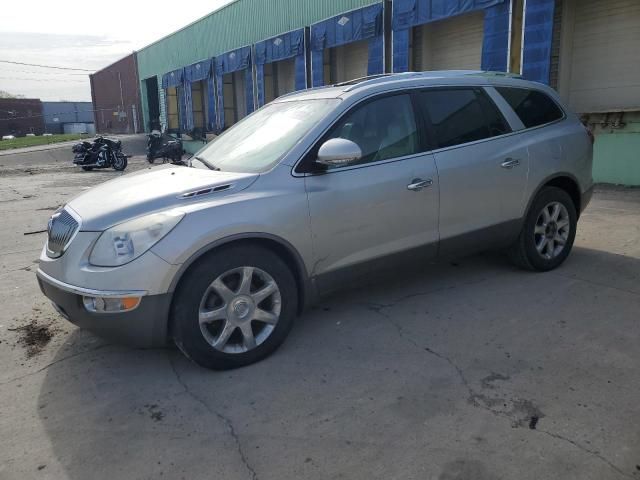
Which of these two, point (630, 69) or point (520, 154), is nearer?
point (520, 154)

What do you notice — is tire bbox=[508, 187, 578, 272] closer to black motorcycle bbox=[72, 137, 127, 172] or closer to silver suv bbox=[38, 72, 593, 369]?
silver suv bbox=[38, 72, 593, 369]

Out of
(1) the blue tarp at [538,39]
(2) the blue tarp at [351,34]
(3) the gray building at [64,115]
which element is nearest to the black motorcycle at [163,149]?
(2) the blue tarp at [351,34]

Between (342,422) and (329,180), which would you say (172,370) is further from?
(329,180)

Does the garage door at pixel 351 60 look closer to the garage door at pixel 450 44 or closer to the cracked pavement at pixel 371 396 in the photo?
the garage door at pixel 450 44

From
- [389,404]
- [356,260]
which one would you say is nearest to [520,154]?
[356,260]

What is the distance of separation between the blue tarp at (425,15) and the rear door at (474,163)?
8.30m

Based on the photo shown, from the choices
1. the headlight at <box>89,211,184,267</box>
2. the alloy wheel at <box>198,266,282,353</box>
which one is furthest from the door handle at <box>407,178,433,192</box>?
the headlight at <box>89,211,184,267</box>

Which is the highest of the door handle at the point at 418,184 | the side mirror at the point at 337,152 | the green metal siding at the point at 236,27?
the green metal siding at the point at 236,27

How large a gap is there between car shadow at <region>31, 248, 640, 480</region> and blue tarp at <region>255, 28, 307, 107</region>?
16.8 meters

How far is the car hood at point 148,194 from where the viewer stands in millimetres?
3145

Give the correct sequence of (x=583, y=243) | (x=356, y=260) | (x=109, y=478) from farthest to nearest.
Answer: (x=583, y=243) < (x=356, y=260) < (x=109, y=478)

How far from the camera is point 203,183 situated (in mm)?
3371

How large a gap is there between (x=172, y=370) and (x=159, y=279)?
735 millimetres

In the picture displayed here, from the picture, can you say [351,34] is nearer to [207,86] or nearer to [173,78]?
[207,86]
